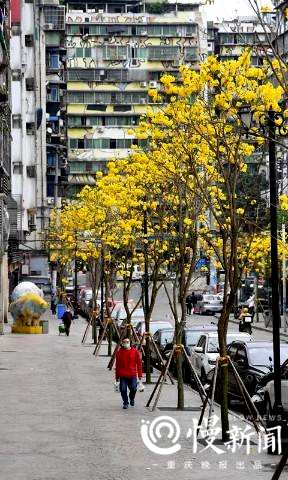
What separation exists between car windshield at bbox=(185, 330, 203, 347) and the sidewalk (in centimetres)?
259

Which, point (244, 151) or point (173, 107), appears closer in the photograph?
point (244, 151)

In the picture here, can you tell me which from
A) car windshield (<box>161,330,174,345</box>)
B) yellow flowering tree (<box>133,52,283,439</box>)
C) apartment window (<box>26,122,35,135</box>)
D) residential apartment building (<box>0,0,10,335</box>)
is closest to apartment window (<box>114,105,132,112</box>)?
apartment window (<box>26,122,35,135</box>)

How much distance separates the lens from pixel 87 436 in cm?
2139

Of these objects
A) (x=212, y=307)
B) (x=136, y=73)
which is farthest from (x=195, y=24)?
(x=212, y=307)

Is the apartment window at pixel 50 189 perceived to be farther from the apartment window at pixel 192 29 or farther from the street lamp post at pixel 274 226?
the street lamp post at pixel 274 226

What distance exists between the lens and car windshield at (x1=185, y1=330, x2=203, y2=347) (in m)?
37.6

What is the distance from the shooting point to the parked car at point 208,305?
84500mm

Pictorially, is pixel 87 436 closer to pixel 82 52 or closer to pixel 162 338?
pixel 162 338

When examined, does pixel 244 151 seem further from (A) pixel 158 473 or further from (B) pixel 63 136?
(B) pixel 63 136

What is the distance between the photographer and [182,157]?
84.2 feet

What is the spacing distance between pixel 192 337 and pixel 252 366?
10553mm

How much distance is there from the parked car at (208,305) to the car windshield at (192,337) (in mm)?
45142

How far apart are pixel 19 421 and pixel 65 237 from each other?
48274 mm

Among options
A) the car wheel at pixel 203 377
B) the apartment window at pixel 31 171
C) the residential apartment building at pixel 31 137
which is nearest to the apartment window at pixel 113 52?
the residential apartment building at pixel 31 137
